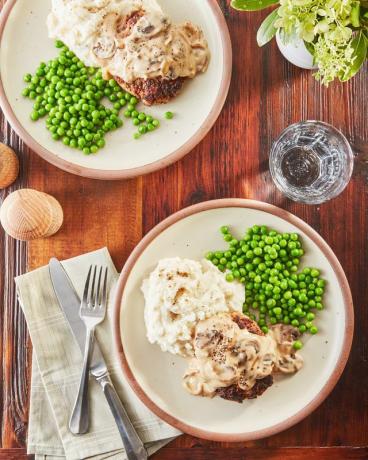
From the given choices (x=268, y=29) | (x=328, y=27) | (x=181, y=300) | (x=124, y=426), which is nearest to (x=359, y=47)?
(x=328, y=27)

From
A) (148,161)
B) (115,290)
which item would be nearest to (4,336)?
(115,290)

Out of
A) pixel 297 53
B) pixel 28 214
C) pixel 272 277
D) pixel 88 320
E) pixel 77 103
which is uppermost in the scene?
pixel 297 53

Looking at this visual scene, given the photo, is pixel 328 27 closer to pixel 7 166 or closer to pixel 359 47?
pixel 359 47

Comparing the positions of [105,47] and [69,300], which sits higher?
[105,47]

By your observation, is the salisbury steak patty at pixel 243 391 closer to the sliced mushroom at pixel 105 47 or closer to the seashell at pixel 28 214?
the seashell at pixel 28 214

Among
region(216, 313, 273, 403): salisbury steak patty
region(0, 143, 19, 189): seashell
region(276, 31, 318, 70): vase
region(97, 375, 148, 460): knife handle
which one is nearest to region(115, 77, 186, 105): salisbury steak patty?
region(276, 31, 318, 70): vase

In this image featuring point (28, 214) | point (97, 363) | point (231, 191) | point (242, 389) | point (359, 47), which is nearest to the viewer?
point (359, 47)

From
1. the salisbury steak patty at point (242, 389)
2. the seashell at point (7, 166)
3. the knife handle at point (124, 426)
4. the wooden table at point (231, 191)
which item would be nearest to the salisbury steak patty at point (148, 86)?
the wooden table at point (231, 191)
